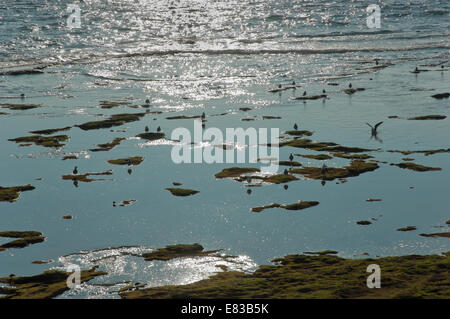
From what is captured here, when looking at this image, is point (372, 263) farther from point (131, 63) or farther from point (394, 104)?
point (131, 63)

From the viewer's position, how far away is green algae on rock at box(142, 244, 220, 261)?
1317 inches

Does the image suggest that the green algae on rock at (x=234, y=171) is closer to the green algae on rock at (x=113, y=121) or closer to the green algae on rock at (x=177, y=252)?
the green algae on rock at (x=177, y=252)

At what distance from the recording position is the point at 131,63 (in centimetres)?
9556

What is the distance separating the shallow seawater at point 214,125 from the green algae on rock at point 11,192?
57 cm

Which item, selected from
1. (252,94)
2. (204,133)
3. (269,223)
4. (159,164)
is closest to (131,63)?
(252,94)

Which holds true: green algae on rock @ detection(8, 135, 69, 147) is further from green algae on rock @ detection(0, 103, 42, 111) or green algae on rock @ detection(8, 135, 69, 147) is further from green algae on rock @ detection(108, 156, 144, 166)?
green algae on rock @ detection(0, 103, 42, 111)

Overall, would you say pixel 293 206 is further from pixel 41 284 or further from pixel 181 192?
pixel 41 284

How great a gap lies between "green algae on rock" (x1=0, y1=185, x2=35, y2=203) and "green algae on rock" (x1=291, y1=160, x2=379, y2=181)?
18.2 m

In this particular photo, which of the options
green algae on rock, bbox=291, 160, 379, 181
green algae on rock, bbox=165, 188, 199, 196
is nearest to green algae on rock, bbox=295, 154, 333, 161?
green algae on rock, bbox=291, 160, 379, 181

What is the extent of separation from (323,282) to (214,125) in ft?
104

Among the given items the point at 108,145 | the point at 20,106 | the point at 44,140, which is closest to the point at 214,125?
the point at 108,145

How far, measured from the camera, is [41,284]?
30.7 meters

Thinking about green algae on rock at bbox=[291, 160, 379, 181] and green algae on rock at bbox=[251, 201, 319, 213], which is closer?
green algae on rock at bbox=[251, 201, 319, 213]
